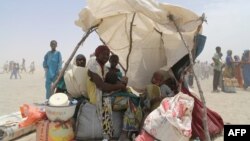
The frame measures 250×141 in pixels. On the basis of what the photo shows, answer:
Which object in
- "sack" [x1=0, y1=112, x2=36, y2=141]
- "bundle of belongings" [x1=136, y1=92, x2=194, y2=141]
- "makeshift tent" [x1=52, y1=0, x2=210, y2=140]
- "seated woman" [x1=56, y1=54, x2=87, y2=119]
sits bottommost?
"sack" [x1=0, y1=112, x2=36, y2=141]

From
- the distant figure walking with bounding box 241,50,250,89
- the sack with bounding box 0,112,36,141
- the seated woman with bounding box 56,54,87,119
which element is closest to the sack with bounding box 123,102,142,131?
the seated woman with bounding box 56,54,87,119

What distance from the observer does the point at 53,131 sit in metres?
5.27

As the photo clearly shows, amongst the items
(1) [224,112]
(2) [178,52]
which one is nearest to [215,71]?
(1) [224,112]

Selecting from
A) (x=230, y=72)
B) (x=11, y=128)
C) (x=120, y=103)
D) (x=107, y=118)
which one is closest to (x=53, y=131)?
(x=107, y=118)

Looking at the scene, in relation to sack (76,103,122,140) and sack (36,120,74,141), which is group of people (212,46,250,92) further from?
sack (36,120,74,141)

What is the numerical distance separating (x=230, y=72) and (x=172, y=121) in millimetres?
12966

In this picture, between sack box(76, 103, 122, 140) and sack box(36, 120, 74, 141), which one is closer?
sack box(36, 120, 74, 141)

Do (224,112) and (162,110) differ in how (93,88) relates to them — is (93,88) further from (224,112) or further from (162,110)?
(224,112)

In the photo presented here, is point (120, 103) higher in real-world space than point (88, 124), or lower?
higher

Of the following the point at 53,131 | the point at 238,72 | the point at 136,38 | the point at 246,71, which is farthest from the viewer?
the point at 246,71

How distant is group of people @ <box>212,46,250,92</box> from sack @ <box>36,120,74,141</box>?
11.3 meters

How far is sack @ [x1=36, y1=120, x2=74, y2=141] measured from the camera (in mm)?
5277

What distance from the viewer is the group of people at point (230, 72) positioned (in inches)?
618

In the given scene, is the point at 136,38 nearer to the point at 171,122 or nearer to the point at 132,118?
the point at 132,118
